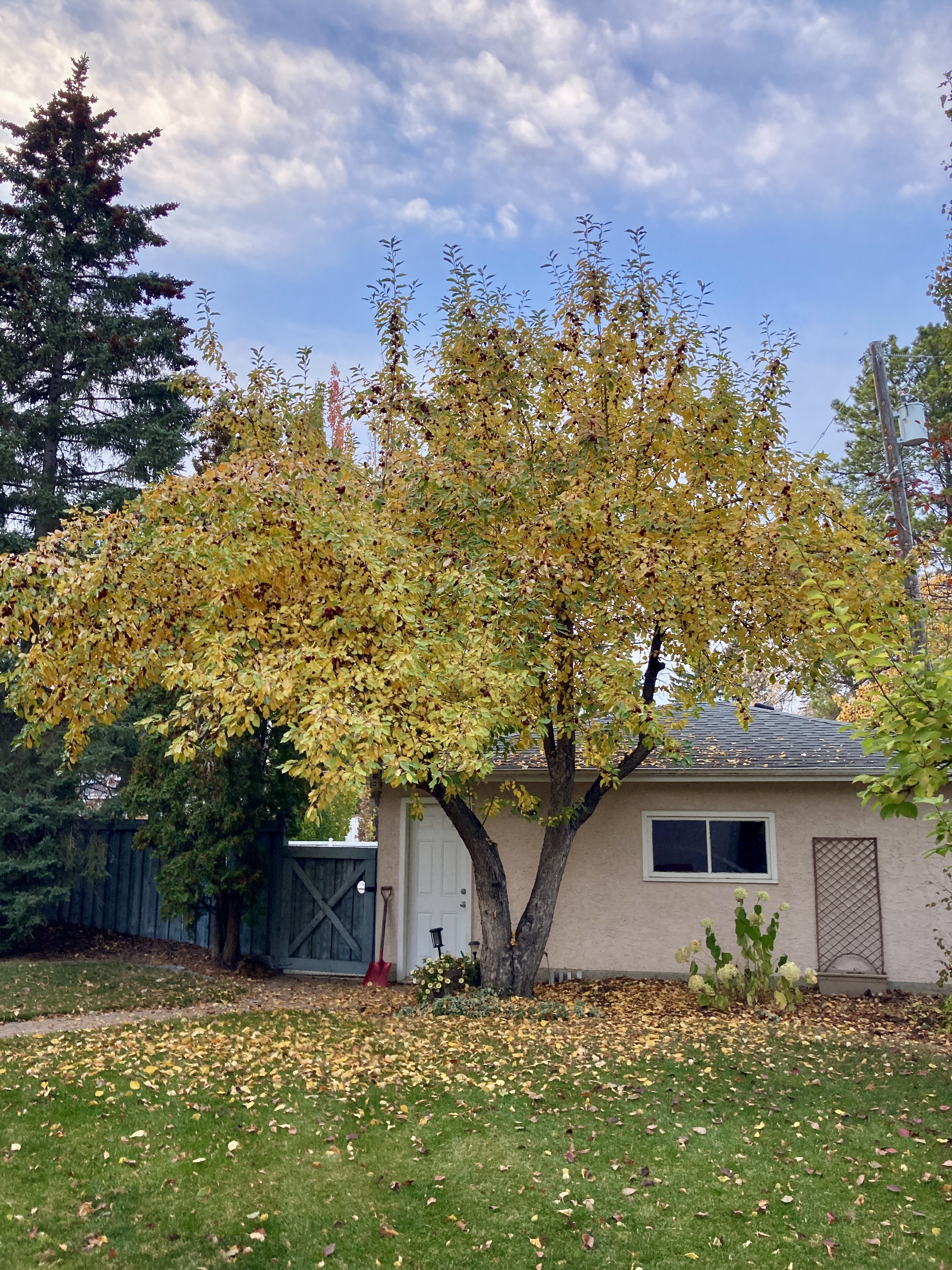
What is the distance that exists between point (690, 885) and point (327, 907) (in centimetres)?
480

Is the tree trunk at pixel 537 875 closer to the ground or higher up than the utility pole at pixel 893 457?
closer to the ground

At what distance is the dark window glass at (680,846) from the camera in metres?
10.8

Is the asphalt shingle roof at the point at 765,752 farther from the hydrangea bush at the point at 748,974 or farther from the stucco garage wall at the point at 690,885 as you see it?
the hydrangea bush at the point at 748,974

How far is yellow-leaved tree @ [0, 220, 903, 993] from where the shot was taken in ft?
22.7

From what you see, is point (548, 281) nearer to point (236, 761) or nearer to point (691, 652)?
point (691, 652)

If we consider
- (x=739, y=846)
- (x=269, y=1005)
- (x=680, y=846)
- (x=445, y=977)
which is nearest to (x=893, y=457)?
(x=739, y=846)

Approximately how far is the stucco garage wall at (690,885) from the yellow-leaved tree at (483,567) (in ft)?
3.60

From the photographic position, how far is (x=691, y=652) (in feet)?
27.9

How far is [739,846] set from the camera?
1074cm

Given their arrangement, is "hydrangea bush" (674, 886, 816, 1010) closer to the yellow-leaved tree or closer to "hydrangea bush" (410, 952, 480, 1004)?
the yellow-leaved tree

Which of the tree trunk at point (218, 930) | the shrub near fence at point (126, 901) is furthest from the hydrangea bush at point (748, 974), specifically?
the shrub near fence at point (126, 901)

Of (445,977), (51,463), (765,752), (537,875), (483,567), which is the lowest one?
(445,977)

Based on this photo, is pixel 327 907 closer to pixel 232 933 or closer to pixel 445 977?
pixel 232 933

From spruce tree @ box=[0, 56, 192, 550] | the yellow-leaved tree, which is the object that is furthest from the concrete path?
spruce tree @ box=[0, 56, 192, 550]
